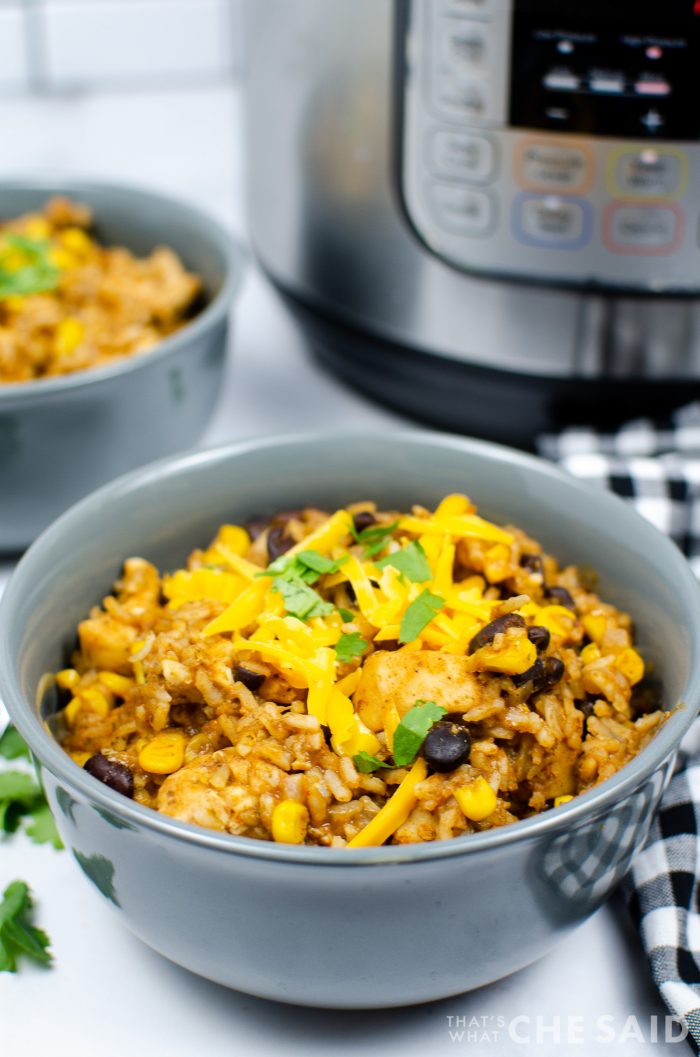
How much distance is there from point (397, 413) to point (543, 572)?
1.40 feet

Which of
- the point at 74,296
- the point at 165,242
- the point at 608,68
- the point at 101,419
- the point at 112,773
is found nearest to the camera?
the point at 112,773

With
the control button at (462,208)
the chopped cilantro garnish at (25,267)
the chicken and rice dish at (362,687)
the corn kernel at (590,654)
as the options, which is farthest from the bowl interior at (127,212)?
the corn kernel at (590,654)

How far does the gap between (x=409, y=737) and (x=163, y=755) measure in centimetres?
14

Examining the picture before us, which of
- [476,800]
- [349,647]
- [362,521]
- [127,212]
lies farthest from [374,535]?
[127,212]

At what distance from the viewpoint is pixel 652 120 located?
3.06 feet

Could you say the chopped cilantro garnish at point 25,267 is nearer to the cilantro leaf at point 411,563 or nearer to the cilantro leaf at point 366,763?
the cilantro leaf at point 411,563

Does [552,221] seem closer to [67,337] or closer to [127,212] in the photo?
[67,337]

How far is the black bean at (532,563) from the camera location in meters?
0.84

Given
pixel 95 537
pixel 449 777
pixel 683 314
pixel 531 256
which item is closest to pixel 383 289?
pixel 531 256

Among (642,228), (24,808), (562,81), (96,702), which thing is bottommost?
(24,808)

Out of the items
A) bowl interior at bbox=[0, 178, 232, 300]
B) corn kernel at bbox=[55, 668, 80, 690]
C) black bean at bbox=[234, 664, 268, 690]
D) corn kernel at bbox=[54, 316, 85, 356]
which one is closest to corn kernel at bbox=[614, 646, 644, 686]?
black bean at bbox=[234, 664, 268, 690]

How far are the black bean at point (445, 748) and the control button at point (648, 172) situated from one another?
470mm

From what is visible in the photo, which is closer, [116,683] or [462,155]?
[116,683]

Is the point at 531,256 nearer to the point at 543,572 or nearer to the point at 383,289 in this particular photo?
the point at 383,289
